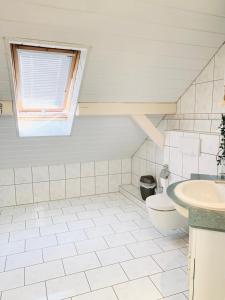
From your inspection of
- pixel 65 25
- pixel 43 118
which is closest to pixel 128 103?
pixel 43 118

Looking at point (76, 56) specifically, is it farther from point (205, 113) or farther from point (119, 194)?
point (119, 194)

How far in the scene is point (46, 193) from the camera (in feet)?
11.7

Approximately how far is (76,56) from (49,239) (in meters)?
1.82

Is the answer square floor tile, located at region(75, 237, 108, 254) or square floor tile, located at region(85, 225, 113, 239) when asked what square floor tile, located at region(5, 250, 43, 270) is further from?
square floor tile, located at region(85, 225, 113, 239)

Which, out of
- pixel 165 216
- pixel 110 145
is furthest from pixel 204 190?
pixel 110 145

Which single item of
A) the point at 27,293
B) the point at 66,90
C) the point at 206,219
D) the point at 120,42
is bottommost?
the point at 27,293

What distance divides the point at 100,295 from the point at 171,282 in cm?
55

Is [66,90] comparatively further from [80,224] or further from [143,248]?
[143,248]

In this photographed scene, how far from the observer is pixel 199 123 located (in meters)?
2.52

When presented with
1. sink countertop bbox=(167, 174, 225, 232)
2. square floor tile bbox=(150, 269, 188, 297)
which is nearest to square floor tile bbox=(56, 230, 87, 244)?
square floor tile bbox=(150, 269, 188, 297)

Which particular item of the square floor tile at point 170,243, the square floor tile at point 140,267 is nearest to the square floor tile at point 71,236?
the square floor tile at point 140,267

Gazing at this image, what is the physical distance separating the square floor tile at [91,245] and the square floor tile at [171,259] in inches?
20.2

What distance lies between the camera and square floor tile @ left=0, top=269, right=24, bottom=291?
1.87 m

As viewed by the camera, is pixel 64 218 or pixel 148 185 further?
pixel 148 185
